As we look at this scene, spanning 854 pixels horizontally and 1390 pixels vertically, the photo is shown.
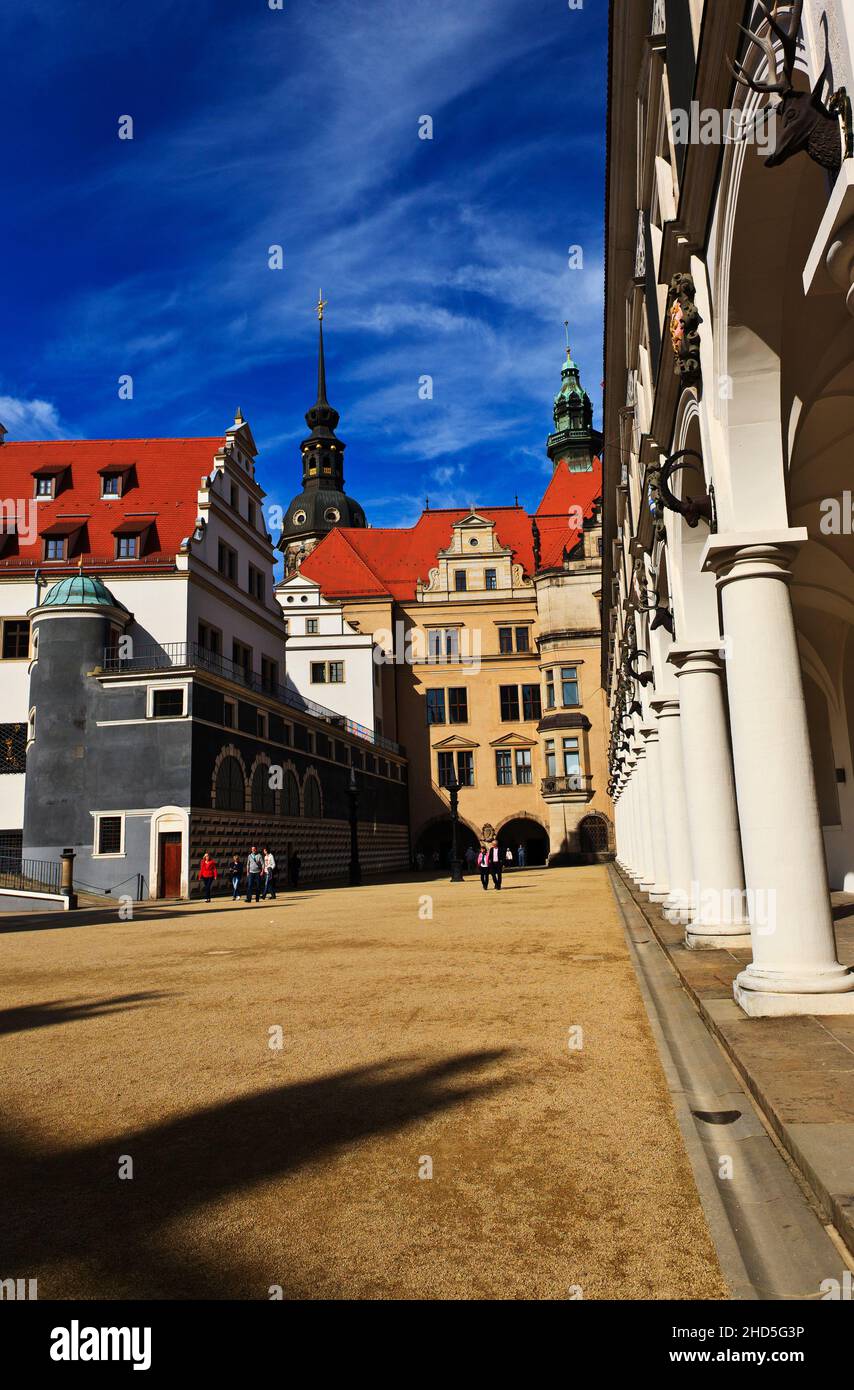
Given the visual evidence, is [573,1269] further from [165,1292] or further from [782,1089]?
[782,1089]

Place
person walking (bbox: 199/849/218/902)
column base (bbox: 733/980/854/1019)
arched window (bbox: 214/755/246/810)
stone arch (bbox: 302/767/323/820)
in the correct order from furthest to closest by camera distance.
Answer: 1. stone arch (bbox: 302/767/323/820)
2. arched window (bbox: 214/755/246/810)
3. person walking (bbox: 199/849/218/902)
4. column base (bbox: 733/980/854/1019)

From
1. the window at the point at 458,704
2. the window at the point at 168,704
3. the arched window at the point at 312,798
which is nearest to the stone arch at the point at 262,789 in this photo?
the arched window at the point at 312,798

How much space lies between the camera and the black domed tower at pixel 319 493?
87.4 meters

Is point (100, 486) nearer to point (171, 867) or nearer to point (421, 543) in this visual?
point (171, 867)

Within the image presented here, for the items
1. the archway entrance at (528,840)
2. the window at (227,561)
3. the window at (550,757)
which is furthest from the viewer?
the archway entrance at (528,840)

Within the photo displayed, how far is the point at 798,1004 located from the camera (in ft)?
21.3

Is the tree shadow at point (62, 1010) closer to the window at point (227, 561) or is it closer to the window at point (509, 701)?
the window at point (227, 561)

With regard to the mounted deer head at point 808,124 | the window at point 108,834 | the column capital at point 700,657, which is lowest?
the window at point 108,834

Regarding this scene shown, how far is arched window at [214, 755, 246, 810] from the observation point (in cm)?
3272

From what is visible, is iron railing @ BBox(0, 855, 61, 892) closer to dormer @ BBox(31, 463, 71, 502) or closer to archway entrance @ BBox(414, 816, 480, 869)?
dormer @ BBox(31, 463, 71, 502)

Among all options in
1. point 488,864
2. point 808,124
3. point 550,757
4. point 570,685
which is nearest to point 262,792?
point 488,864

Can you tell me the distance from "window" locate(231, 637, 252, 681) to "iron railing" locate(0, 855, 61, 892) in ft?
37.9

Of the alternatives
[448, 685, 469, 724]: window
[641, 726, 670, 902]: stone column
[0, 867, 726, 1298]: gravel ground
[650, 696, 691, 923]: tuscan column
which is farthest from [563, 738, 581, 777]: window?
[0, 867, 726, 1298]: gravel ground

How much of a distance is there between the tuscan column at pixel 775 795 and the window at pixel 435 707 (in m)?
53.2
